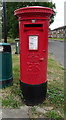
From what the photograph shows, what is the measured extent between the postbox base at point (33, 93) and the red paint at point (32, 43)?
0.08 meters

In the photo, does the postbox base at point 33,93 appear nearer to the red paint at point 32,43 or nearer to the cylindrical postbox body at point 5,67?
the red paint at point 32,43

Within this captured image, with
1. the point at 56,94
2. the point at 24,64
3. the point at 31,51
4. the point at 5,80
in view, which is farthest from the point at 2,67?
the point at 56,94

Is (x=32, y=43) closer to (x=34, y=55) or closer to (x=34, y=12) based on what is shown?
(x=34, y=55)

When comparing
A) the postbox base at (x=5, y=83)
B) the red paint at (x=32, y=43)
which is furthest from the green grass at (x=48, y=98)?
the red paint at (x=32, y=43)

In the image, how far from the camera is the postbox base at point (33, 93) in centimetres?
294

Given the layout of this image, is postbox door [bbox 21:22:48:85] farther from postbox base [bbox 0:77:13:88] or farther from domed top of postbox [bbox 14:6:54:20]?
postbox base [bbox 0:77:13:88]

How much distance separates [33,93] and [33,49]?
0.85m

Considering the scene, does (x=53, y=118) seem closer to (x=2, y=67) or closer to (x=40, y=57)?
(x=40, y=57)

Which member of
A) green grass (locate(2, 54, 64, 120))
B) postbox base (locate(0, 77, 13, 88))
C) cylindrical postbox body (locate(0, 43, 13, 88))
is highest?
cylindrical postbox body (locate(0, 43, 13, 88))

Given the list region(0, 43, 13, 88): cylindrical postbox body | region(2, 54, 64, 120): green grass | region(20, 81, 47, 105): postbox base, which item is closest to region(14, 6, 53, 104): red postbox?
region(20, 81, 47, 105): postbox base

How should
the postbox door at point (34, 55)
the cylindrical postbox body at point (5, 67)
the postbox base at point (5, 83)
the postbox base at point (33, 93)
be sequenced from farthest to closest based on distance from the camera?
the postbox base at point (5, 83) < the cylindrical postbox body at point (5, 67) < the postbox base at point (33, 93) < the postbox door at point (34, 55)

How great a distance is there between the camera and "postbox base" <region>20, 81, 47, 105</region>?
2943 mm

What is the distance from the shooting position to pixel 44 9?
2.65m

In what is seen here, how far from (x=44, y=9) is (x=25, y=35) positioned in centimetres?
57
